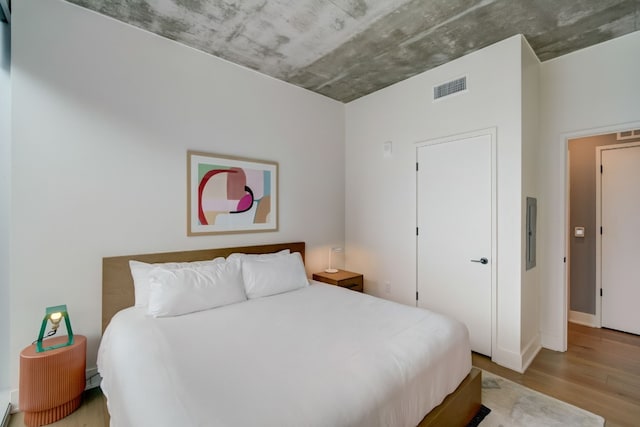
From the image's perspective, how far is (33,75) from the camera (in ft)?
6.85

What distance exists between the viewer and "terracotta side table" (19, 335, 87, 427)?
1832mm

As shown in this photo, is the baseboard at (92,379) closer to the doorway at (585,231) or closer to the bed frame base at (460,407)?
the bed frame base at (460,407)

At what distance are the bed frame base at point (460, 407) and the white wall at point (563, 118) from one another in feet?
5.57

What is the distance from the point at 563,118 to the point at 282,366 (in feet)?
11.4

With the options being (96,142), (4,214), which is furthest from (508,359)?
(4,214)

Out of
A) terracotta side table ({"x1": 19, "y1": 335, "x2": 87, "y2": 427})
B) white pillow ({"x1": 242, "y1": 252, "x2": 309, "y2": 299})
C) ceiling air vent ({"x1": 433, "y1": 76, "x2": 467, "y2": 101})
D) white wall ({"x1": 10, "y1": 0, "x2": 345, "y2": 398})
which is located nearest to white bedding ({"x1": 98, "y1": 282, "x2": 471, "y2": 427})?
terracotta side table ({"x1": 19, "y1": 335, "x2": 87, "y2": 427})

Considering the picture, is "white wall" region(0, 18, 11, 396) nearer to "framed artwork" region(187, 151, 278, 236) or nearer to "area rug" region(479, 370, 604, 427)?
"framed artwork" region(187, 151, 278, 236)

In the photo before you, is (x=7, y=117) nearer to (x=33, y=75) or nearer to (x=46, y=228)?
(x=33, y=75)

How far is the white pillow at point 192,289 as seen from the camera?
6.98 feet

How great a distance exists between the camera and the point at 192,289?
2.25 metres

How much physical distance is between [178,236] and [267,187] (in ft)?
3.48

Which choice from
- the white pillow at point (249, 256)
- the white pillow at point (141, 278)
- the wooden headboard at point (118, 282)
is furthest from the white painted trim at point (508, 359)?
the wooden headboard at point (118, 282)

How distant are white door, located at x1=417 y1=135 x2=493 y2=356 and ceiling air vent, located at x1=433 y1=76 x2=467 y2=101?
52cm

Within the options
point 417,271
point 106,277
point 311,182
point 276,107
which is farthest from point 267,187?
point 417,271
